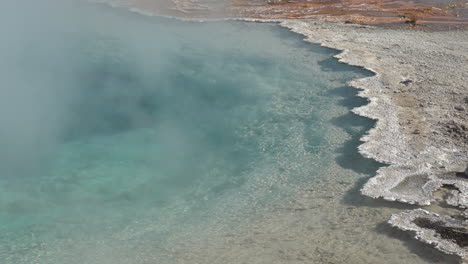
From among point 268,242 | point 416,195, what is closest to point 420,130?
point 416,195

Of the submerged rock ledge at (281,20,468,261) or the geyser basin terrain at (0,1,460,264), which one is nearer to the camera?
the geyser basin terrain at (0,1,460,264)

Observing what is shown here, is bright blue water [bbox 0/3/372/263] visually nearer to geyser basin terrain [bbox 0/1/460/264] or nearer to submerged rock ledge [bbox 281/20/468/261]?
geyser basin terrain [bbox 0/1/460/264]

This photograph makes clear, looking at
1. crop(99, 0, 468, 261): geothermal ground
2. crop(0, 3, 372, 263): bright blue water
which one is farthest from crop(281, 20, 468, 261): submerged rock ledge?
crop(0, 3, 372, 263): bright blue water

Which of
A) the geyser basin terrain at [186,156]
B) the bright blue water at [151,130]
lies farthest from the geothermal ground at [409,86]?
the bright blue water at [151,130]

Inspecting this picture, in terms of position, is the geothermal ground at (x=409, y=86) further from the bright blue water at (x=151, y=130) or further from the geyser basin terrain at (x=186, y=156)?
the bright blue water at (x=151, y=130)

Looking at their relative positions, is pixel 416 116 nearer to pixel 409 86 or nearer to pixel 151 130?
pixel 409 86

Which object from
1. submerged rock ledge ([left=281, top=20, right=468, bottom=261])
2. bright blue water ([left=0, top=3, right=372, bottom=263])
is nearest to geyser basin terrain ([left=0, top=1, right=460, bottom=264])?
bright blue water ([left=0, top=3, right=372, bottom=263])

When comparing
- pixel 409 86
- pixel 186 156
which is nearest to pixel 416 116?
pixel 409 86
